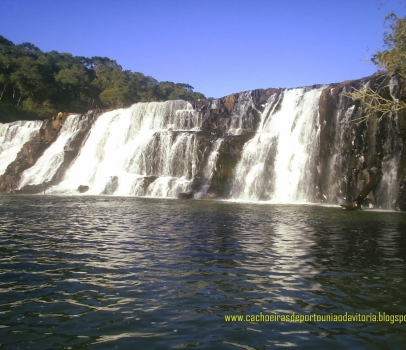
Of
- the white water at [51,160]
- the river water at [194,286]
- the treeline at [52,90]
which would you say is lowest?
the river water at [194,286]

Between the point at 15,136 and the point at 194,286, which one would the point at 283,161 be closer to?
the point at 194,286

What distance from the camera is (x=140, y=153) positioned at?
37188mm

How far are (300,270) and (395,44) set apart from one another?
1057 cm

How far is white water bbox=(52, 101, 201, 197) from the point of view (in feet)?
112

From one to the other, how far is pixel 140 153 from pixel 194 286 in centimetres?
3080

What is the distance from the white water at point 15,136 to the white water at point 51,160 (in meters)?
4.41

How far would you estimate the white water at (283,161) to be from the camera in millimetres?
29291

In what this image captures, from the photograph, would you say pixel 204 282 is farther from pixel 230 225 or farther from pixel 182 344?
pixel 230 225

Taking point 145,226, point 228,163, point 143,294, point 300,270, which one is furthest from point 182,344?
point 228,163

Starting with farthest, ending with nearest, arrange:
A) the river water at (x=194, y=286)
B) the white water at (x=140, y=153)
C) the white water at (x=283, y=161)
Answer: the white water at (x=140, y=153) → the white water at (x=283, y=161) → the river water at (x=194, y=286)

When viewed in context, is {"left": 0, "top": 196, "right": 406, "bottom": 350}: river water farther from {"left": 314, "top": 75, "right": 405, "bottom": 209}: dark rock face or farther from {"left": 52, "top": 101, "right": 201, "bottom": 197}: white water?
{"left": 52, "top": 101, "right": 201, "bottom": 197}: white water

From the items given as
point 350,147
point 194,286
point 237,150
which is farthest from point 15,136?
point 194,286

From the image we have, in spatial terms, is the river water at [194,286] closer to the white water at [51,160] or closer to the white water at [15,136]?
the white water at [51,160]

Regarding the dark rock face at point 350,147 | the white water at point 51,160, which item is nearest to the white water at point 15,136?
the white water at point 51,160
